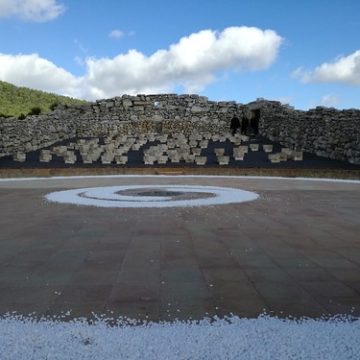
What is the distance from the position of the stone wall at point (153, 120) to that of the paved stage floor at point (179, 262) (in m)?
18.2

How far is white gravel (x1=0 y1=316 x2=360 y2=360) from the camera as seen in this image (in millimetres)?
2863

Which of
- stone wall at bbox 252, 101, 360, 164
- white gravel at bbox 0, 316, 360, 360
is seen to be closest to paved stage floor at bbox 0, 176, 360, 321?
white gravel at bbox 0, 316, 360, 360

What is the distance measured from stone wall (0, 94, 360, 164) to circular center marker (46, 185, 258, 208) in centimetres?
1395

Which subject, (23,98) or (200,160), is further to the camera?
(23,98)

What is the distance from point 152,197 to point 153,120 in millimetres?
23363

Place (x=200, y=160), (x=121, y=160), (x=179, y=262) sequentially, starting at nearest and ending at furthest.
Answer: (x=179, y=262) < (x=200, y=160) < (x=121, y=160)

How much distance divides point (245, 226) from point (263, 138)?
2307cm

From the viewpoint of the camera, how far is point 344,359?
9.16ft

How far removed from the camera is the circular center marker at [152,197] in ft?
31.4

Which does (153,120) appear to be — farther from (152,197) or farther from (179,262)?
(179,262)

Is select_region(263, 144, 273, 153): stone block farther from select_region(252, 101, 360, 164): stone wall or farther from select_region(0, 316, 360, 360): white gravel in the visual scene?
select_region(0, 316, 360, 360): white gravel

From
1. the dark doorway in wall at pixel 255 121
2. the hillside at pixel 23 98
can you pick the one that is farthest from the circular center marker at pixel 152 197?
the hillside at pixel 23 98

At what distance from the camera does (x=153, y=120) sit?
33.6 m

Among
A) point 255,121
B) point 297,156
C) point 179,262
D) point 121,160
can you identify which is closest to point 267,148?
point 297,156
